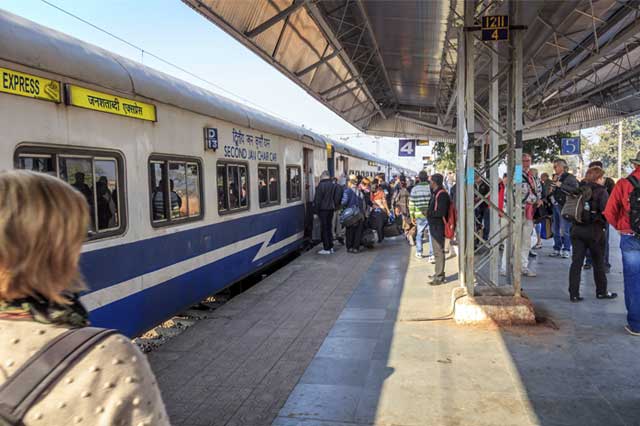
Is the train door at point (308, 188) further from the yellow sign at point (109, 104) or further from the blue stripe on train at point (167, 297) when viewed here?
the yellow sign at point (109, 104)

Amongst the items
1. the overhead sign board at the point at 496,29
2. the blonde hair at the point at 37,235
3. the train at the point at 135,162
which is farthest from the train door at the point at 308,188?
the blonde hair at the point at 37,235

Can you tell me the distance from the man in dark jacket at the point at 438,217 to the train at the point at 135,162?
2822mm

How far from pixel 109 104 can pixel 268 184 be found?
4.71 m

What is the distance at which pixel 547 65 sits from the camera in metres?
11.6

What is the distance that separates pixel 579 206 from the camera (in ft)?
20.9

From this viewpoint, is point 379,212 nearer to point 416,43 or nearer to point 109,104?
point 416,43

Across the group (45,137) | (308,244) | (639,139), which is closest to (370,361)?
(45,137)

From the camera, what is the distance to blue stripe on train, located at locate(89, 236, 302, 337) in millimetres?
4535

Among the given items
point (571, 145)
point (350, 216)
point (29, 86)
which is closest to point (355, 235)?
point (350, 216)

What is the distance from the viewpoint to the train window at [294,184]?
10.4 metres

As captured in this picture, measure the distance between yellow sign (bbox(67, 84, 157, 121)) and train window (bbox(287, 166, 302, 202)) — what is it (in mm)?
5286

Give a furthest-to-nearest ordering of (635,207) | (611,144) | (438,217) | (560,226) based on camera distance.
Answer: (611,144) < (560,226) < (438,217) < (635,207)

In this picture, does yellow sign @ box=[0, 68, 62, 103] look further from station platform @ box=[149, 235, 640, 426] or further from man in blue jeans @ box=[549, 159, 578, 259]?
man in blue jeans @ box=[549, 159, 578, 259]

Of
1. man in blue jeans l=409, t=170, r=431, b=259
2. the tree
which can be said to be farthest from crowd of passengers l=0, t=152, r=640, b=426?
the tree
